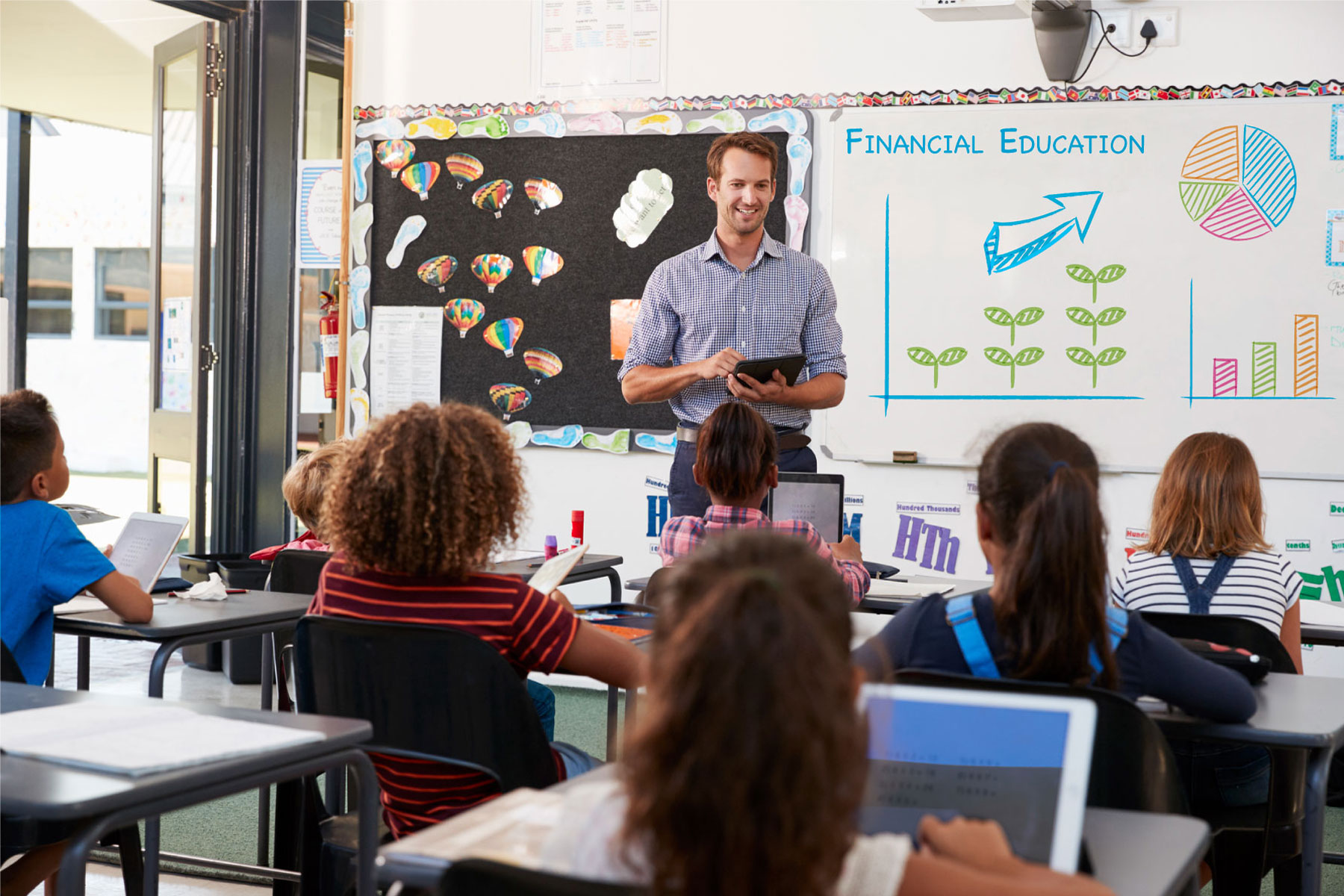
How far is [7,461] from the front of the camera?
2396 mm

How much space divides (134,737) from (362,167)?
13.9 ft

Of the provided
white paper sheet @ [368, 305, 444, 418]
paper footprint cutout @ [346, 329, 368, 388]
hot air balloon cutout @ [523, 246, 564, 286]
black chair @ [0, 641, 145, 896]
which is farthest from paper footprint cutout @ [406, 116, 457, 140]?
black chair @ [0, 641, 145, 896]

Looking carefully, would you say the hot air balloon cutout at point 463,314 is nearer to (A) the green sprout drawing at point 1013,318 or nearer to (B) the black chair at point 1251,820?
(A) the green sprout drawing at point 1013,318

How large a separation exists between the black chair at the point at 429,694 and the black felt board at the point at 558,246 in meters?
3.22

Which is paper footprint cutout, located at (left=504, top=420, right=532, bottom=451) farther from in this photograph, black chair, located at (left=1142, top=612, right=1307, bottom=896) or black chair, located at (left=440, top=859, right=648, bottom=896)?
black chair, located at (left=440, top=859, right=648, bottom=896)

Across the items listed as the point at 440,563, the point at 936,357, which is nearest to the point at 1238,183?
the point at 936,357

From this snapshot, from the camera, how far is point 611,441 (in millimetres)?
5113

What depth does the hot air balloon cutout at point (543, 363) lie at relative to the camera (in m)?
5.16

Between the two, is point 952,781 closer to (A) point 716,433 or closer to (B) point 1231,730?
(B) point 1231,730

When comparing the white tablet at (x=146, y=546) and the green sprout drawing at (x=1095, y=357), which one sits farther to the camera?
the green sprout drawing at (x=1095, y=357)

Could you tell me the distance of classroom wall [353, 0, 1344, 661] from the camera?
14.3 feet

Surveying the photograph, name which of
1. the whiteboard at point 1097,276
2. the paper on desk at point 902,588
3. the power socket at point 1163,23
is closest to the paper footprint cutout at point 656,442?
the whiteboard at point 1097,276

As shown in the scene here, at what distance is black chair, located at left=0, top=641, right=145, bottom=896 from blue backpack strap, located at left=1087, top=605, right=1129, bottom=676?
56.2 inches

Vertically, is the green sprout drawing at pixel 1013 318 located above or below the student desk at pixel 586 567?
above
